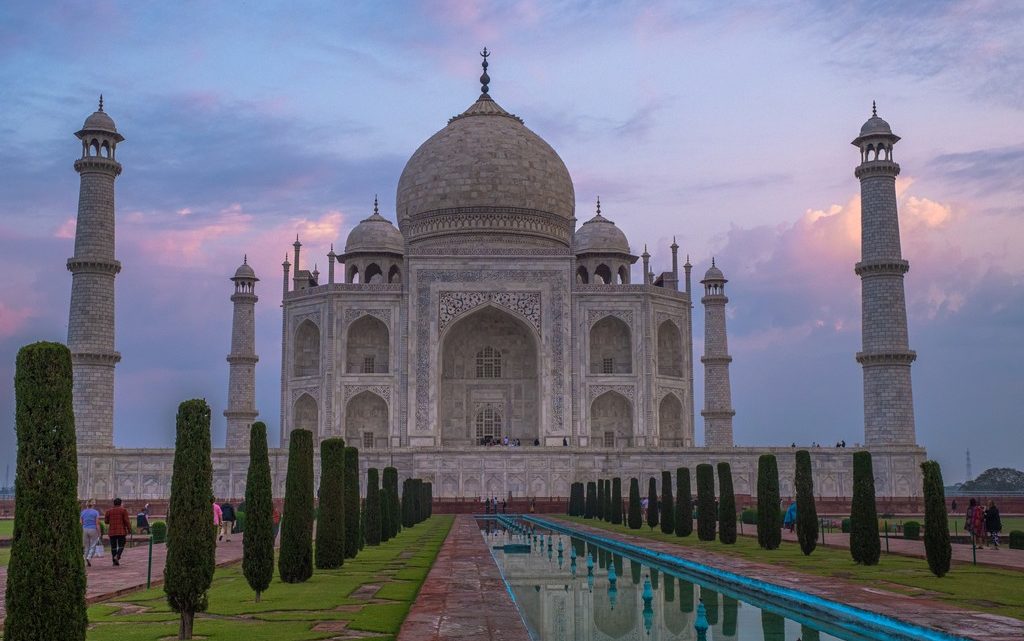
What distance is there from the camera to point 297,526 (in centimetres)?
1027

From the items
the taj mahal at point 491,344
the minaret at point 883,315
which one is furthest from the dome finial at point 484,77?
the minaret at point 883,315

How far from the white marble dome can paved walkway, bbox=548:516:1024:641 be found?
78.9 ft

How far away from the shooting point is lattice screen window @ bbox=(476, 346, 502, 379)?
34062 mm

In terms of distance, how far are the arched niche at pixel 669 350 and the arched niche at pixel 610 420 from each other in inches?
75.0

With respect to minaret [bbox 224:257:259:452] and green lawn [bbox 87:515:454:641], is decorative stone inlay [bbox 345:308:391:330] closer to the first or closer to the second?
minaret [bbox 224:257:259:452]

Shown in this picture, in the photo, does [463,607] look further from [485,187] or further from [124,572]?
[485,187]

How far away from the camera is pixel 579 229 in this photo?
3700 cm

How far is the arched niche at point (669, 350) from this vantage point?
34.0 meters

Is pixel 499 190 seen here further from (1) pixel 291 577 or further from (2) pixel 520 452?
(1) pixel 291 577

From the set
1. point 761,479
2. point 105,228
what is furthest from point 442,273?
point 761,479

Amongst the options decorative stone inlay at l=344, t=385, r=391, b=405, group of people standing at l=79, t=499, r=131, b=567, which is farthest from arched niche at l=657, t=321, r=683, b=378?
group of people standing at l=79, t=499, r=131, b=567

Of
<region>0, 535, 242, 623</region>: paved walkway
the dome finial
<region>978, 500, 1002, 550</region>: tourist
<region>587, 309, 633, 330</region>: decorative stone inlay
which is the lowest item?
<region>0, 535, 242, 623</region>: paved walkway

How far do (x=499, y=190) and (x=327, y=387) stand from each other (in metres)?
8.80

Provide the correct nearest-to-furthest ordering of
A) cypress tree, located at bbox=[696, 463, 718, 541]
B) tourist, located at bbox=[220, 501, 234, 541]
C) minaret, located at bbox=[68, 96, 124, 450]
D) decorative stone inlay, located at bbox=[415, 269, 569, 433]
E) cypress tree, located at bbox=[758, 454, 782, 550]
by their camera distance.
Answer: cypress tree, located at bbox=[758, 454, 782, 550]
cypress tree, located at bbox=[696, 463, 718, 541]
tourist, located at bbox=[220, 501, 234, 541]
minaret, located at bbox=[68, 96, 124, 450]
decorative stone inlay, located at bbox=[415, 269, 569, 433]
